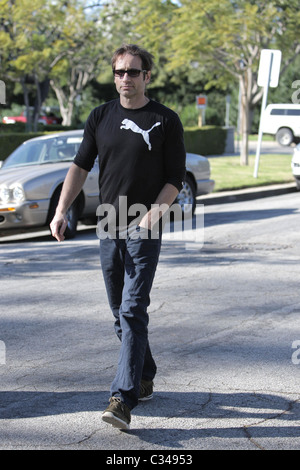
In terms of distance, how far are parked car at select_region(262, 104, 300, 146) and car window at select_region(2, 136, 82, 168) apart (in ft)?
92.0

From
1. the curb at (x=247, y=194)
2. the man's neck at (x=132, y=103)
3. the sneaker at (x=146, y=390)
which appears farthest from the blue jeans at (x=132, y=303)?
the curb at (x=247, y=194)

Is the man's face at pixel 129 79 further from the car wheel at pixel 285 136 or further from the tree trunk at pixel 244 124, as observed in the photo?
the car wheel at pixel 285 136

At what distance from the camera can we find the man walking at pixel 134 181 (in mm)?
4277

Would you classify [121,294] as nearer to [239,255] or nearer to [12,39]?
[239,255]

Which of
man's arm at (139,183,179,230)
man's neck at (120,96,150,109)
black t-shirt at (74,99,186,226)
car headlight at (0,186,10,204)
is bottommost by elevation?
car headlight at (0,186,10,204)

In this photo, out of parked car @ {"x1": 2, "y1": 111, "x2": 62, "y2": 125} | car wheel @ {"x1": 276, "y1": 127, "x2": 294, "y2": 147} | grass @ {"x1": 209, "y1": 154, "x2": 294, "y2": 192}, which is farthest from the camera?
parked car @ {"x1": 2, "y1": 111, "x2": 62, "y2": 125}

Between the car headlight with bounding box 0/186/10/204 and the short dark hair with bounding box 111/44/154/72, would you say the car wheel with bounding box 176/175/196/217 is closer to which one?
the car headlight with bounding box 0/186/10/204

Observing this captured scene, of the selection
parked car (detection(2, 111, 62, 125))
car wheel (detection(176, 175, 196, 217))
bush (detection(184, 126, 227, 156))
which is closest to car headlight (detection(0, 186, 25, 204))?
car wheel (detection(176, 175, 196, 217))

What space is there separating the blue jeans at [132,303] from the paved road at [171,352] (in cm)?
25

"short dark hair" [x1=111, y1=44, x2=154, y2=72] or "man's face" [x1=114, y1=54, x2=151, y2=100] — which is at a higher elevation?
"short dark hair" [x1=111, y1=44, x2=154, y2=72]

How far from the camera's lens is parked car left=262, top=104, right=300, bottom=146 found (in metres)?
39.4

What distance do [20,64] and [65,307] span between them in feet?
85.7

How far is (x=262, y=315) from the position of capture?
6.83 m
